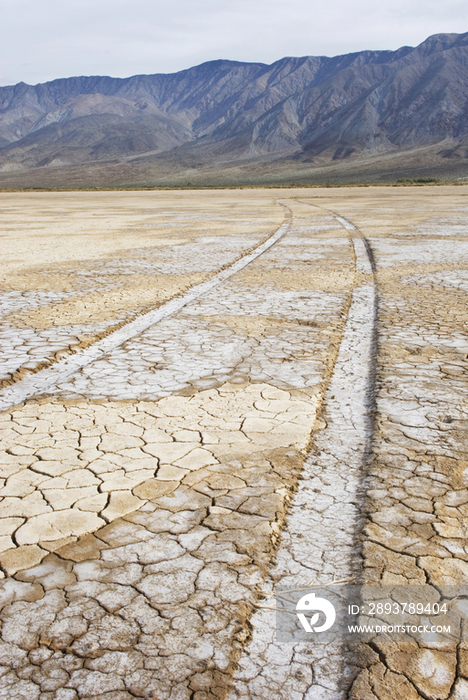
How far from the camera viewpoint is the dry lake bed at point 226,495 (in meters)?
1.87

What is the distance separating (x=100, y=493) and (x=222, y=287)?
554 centimetres

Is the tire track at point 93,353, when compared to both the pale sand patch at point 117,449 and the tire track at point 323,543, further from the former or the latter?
the tire track at point 323,543

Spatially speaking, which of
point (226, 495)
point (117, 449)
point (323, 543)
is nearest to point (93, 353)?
point (117, 449)

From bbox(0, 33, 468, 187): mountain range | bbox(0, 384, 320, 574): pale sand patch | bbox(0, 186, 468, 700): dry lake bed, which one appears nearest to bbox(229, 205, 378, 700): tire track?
bbox(0, 186, 468, 700): dry lake bed

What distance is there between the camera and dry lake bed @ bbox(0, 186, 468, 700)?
1.87 meters

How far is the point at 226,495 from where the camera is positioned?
2.79 metres

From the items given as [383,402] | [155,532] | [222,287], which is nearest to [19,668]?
[155,532]

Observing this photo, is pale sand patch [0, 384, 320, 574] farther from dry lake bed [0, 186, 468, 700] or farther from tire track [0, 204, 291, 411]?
tire track [0, 204, 291, 411]

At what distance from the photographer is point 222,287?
8133 mm

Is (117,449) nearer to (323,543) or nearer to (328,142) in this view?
(323,543)

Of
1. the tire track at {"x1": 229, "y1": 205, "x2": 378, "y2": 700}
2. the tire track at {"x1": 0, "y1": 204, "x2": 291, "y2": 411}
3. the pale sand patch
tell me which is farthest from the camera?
the tire track at {"x1": 0, "y1": 204, "x2": 291, "y2": 411}

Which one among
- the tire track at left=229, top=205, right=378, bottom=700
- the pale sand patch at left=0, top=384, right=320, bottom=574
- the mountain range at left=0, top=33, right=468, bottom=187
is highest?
the mountain range at left=0, top=33, right=468, bottom=187

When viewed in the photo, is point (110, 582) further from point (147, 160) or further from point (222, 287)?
point (147, 160)

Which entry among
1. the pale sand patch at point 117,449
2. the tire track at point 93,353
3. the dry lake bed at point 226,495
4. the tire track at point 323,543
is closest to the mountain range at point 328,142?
the tire track at point 93,353
